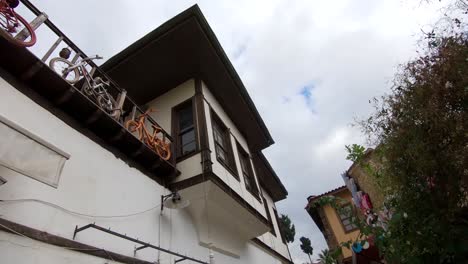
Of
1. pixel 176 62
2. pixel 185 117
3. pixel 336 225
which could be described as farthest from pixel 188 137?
pixel 336 225

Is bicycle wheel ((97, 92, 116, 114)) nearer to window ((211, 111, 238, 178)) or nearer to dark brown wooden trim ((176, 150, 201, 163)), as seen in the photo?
dark brown wooden trim ((176, 150, 201, 163))

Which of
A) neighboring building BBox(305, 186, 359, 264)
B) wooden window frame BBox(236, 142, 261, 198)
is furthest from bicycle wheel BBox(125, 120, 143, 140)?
neighboring building BBox(305, 186, 359, 264)

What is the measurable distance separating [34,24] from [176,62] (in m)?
4.09

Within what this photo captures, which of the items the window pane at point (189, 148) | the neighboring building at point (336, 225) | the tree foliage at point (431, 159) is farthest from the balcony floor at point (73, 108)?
the neighboring building at point (336, 225)

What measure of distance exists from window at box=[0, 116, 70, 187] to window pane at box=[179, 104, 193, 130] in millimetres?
4447

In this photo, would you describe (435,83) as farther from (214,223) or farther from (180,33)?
(180,33)

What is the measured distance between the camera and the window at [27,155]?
126 inches

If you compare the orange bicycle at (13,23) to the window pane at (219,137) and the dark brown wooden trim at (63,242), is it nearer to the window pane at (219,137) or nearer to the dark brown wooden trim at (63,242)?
the dark brown wooden trim at (63,242)

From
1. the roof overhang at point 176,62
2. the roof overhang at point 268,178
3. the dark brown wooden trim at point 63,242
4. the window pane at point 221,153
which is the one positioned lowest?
the dark brown wooden trim at point 63,242

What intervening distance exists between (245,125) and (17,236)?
27.3 ft

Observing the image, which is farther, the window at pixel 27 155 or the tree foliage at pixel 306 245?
the tree foliage at pixel 306 245

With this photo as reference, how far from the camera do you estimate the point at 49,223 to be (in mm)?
Result: 3580

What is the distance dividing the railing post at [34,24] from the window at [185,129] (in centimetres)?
377

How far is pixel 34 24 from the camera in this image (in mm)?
4598
